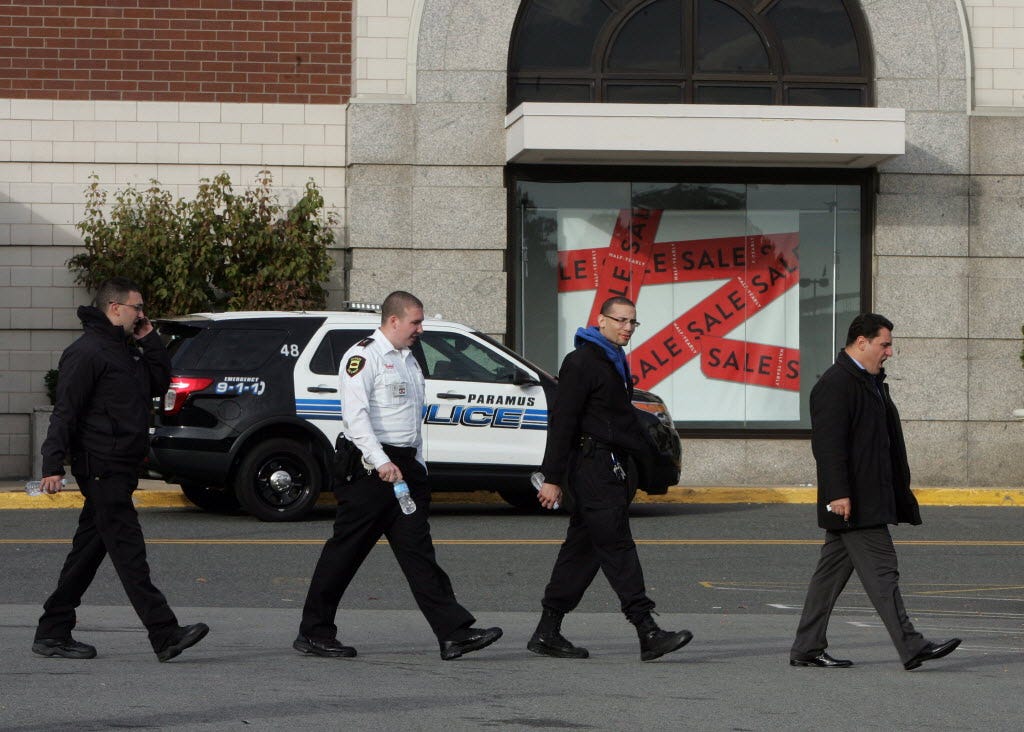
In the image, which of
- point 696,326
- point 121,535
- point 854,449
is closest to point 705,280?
point 696,326

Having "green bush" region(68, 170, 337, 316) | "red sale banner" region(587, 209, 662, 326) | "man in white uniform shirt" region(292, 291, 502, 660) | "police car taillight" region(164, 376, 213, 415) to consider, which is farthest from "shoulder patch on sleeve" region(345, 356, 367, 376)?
"red sale banner" region(587, 209, 662, 326)

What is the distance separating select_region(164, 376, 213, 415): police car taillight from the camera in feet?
47.0

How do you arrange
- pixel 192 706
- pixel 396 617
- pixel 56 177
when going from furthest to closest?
pixel 56 177 → pixel 396 617 → pixel 192 706

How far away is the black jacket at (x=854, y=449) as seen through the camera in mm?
7922

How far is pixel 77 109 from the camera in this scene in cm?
1917

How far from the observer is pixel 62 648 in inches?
313

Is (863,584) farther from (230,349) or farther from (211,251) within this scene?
(211,251)

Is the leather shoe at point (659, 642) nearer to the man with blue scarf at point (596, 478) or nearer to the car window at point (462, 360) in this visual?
the man with blue scarf at point (596, 478)

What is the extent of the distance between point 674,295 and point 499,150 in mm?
2611

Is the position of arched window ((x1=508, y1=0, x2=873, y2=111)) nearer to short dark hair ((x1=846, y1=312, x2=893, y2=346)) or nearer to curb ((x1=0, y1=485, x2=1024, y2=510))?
curb ((x1=0, y1=485, x2=1024, y2=510))

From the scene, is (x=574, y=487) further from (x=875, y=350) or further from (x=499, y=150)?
(x=499, y=150)

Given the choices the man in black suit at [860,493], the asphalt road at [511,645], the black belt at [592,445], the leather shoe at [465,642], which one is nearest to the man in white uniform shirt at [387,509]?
the leather shoe at [465,642]

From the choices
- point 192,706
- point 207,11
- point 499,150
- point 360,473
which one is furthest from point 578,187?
point 192,706

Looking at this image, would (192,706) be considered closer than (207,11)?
Yes
